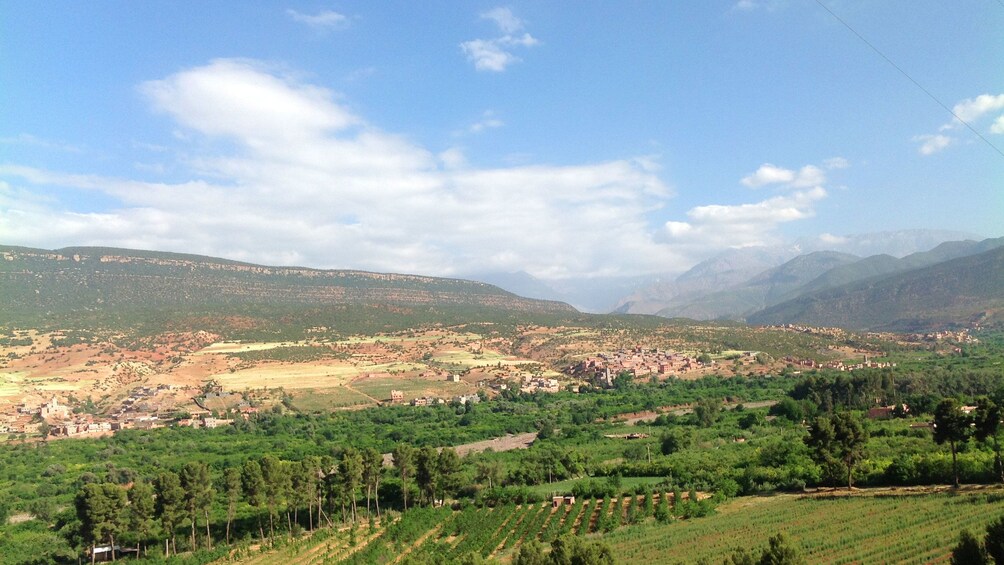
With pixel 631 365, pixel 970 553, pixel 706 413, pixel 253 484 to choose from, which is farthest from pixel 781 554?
pixel 631 365

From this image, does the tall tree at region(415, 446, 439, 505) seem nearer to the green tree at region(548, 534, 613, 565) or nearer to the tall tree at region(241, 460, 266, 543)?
the tall tree at region(241, 460, 266, 543)

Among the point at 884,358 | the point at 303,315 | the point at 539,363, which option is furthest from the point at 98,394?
the point at 884,358

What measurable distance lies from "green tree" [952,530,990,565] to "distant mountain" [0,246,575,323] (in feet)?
409

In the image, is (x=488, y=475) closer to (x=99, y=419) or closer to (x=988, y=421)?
(x=988, y=421)

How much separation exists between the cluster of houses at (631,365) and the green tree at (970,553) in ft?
250

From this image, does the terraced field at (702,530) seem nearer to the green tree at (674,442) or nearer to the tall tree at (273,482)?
the tall tree at (273,482)

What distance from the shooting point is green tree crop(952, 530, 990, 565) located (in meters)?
15.7

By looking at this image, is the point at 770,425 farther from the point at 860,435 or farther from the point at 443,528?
the point at 443,528

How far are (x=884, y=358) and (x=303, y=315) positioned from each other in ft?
333

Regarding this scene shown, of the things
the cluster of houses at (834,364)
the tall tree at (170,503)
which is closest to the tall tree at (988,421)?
the tall tree at (170,503)

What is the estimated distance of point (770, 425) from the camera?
190 feet

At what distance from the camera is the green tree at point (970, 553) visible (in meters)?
15.7

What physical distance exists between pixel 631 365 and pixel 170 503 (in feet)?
251

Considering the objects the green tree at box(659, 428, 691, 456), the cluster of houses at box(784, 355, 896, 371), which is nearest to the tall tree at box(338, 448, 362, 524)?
the green tree at box(659, 428, 691, 456)
